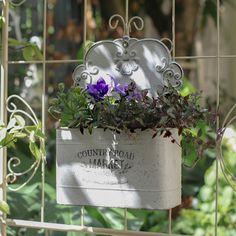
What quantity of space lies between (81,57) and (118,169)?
1.21 metres

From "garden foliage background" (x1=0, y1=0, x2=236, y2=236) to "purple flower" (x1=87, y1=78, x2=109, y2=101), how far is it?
0.95 ft

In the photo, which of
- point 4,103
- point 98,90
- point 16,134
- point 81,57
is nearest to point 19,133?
point 16,134

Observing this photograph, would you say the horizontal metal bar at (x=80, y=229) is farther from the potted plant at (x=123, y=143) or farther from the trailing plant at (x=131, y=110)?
the trailing plant at (x=131, y=110)

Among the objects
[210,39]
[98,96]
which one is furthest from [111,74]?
[210,39]

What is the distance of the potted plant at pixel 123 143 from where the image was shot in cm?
186

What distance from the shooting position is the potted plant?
6.12ft

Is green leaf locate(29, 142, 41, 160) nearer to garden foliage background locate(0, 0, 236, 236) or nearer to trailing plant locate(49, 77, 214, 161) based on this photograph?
trailing plant locate(49, 77, 214, 161)

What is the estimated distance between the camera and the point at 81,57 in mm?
3002

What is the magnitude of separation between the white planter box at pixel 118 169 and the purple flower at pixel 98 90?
108 mm

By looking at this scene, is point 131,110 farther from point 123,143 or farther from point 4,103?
point 4,103

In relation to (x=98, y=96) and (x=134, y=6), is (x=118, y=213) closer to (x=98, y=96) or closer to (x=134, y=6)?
(x=98, y=96)

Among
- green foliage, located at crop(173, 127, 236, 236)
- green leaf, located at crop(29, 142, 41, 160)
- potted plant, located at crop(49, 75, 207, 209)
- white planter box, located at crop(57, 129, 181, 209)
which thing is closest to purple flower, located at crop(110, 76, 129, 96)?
potted plant, located at crop(49, 75, 207, 209)

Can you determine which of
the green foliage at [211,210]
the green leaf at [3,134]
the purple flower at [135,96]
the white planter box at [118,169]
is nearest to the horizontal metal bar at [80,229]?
the white planter box at [118,169]

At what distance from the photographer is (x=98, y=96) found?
1.93 m
